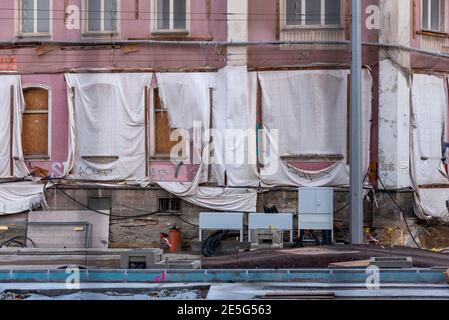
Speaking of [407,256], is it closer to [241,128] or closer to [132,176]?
[241,128]

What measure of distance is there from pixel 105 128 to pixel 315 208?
924 millimetres

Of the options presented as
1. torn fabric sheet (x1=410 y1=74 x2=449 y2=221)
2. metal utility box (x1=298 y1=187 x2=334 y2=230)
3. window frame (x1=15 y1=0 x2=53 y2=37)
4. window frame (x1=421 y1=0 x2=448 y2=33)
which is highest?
window frame (x1=421 y1=0 x2=448 y2=33)

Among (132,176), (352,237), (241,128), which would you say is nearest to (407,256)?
(352,237)

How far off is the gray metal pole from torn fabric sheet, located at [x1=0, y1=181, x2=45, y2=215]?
4.16ft

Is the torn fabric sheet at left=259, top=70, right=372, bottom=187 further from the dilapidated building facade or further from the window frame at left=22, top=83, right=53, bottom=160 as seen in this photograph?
the window frame at left=22, top=83, right=53, bottom=160

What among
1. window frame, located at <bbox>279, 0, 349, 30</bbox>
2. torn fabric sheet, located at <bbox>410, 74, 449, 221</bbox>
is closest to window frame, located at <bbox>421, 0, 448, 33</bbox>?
torn fabric sheet, located at <bbox>410, 74, 449, 221</bbox>

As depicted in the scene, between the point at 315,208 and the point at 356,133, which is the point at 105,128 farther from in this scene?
the point at 356,133

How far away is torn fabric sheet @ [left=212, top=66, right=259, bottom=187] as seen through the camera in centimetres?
283

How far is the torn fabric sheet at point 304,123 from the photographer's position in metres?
2.79

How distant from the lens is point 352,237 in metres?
2.77

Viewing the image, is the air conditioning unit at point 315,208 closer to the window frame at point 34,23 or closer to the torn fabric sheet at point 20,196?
the torn fabric sheet at point 20,196

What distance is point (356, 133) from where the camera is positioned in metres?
2.93

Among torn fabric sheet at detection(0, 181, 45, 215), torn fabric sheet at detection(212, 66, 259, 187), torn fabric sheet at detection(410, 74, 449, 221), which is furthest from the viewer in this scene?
torn fabric sheet at detection(410, 74, 449, 221)

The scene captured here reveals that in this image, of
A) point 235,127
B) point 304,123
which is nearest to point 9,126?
point 235,127
